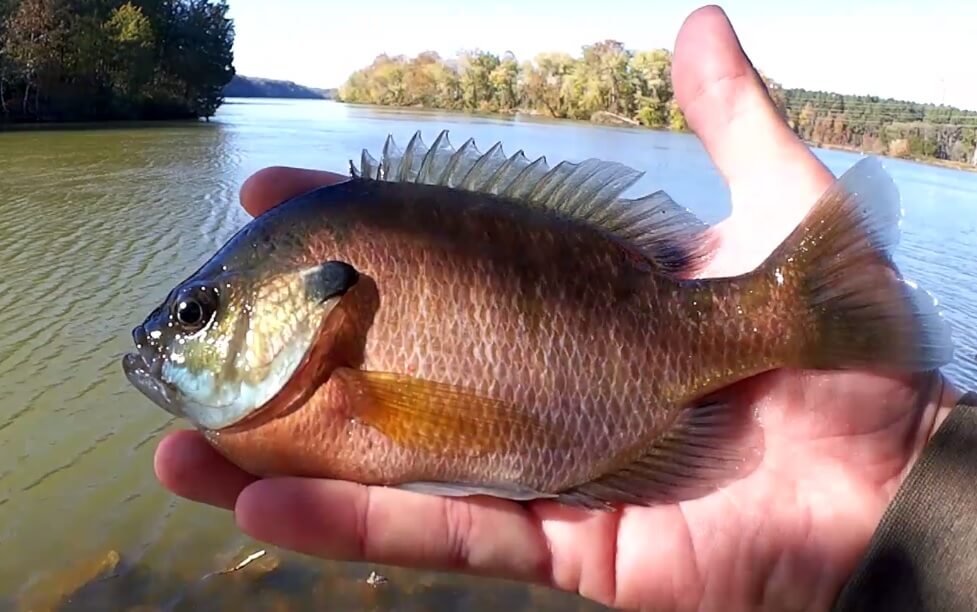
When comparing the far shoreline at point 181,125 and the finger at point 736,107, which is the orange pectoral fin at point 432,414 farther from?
the far shoreline at point 181,125

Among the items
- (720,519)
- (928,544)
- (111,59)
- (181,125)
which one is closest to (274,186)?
(720,519)

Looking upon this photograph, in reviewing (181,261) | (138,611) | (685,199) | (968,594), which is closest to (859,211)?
(968,594)

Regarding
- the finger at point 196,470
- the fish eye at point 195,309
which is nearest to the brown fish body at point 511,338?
the finger at point 196,470

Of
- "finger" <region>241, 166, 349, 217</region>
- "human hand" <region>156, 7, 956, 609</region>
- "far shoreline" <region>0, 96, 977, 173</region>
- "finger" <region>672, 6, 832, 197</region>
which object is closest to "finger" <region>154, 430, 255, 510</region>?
"human hand" <region>156, 7, 956, 609</region>

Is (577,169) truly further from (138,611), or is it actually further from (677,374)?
(138,611)

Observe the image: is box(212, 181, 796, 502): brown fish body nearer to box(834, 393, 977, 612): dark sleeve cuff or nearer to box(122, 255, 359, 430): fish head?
box(122, 255, 359, 430): fish head

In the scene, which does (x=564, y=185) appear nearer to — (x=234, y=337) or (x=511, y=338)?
(x=511, y=338)
